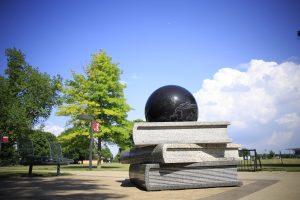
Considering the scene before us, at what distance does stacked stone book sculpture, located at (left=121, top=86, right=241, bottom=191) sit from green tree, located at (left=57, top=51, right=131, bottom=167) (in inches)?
707

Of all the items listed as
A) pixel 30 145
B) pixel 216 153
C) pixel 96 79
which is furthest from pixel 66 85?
pixel 216 153

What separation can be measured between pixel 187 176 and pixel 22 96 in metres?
33.7

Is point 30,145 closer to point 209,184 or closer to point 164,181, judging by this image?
point 164,181

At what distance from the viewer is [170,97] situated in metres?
9.51

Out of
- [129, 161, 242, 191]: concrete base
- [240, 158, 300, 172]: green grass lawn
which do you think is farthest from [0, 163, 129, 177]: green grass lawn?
[240, 158, 300, 172]: green grass lawn

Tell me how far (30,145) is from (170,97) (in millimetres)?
8227

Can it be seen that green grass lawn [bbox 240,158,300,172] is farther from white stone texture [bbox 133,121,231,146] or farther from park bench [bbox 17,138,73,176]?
park bench [bbox 17,138,73,176]

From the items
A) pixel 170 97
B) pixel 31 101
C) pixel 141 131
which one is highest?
pixel 31 101

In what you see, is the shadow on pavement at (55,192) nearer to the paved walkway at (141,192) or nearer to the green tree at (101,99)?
the paved walkway at (141,192)

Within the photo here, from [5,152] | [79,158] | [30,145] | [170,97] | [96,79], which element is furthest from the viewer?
[79,158]

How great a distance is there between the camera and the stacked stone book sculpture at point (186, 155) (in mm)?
7781

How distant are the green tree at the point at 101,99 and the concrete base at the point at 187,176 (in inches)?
730

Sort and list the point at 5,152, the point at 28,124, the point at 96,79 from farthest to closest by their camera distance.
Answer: the point at 5,152 → the point at 28,124 → the point at 96,79

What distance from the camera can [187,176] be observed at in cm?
802
